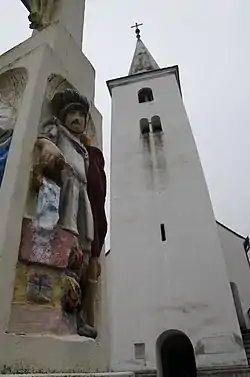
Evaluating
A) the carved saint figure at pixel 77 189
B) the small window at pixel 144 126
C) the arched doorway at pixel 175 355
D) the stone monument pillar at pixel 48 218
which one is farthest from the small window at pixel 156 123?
the carved saint figure at pixel 77 189

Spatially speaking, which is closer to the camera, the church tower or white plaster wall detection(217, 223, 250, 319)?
the church tower

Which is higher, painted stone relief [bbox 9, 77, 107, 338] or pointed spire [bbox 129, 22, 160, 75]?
pointed spire [bbox 129, 22, 160, 75]

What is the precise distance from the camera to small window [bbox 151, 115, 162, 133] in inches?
529

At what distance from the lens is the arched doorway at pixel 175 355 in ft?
29.7

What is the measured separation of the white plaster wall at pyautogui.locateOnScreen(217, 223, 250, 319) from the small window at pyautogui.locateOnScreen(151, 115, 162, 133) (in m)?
4.46

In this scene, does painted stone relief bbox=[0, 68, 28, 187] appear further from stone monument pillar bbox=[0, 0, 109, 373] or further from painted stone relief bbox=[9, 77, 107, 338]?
painted stone relief bbox=[9, 77, 107, 338]

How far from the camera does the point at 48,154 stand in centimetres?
173

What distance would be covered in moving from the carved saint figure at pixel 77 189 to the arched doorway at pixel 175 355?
7778 mm

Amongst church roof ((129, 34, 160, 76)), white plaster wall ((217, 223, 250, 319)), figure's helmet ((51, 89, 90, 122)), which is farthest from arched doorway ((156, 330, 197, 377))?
church roof ((129, 34, 160, 76))

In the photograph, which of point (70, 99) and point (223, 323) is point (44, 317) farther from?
point (223, 323)

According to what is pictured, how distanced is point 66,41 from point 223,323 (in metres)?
8.00

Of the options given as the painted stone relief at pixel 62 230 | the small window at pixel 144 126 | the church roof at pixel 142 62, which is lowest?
the painted stone relief at pixel 62 230

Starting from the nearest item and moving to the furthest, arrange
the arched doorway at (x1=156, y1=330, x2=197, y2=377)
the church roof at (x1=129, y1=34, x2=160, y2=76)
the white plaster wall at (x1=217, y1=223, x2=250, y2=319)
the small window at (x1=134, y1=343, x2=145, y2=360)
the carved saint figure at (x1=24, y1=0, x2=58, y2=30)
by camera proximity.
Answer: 1. the carved saint figure at (x1=24, y1=0, x2=58, y2=30)
2. the small window at (x1=134, y1=343, x2=145, y2=360)
3. the arched doorway at (x1=156, y1=330, x2=197, y2=377)
4. the white plaster wall at (x1=217, y1=223, x2=250, y2=319)
5. the church roof at (x1=129, y1=34, x2=160, y2=76)

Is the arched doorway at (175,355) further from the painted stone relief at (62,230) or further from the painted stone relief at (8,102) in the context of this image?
the painted stone relief at (8,102)
